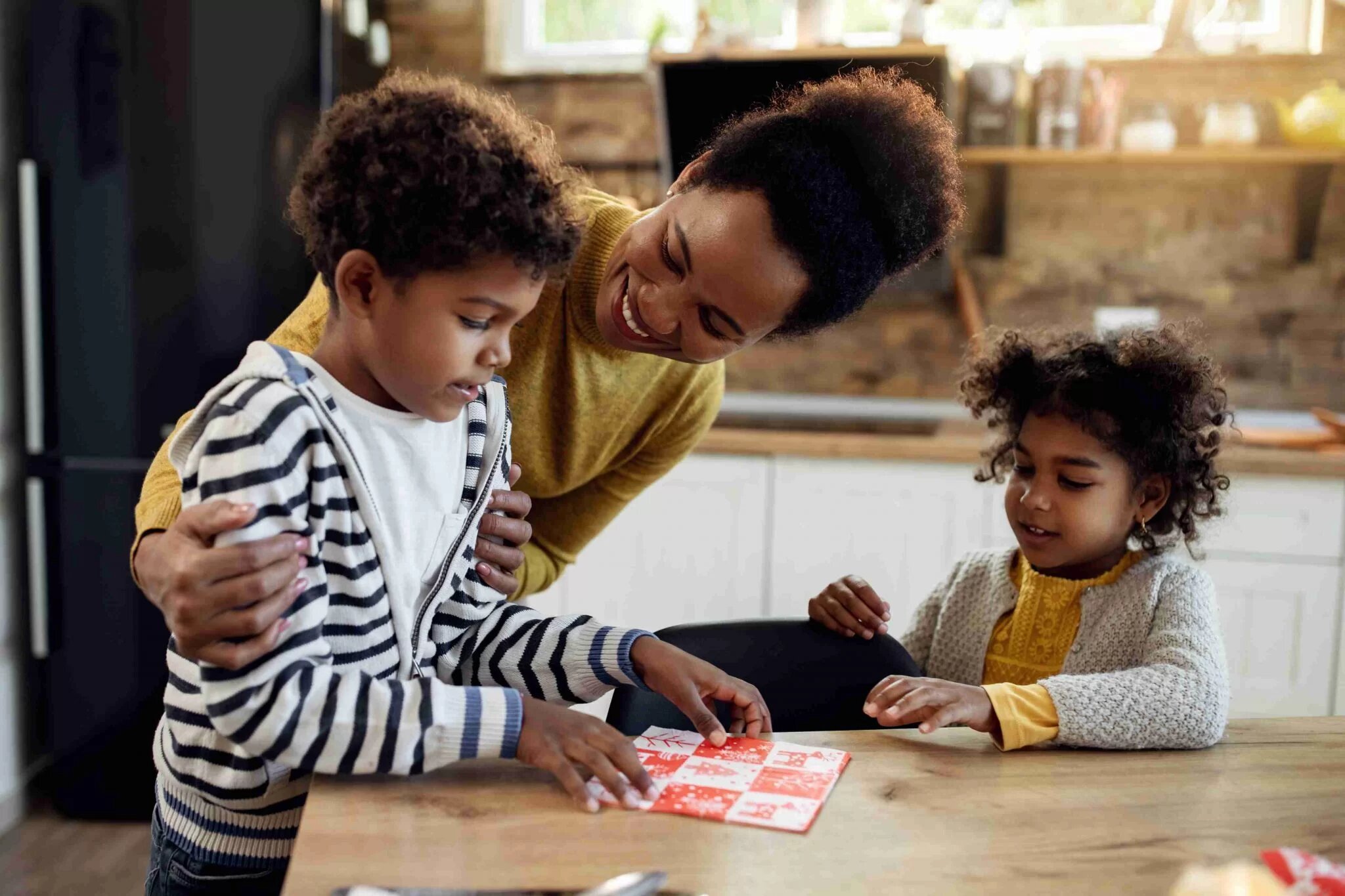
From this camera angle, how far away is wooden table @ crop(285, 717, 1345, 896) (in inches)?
32.1

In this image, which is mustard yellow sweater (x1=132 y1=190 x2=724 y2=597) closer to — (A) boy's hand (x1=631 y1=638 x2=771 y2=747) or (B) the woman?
(B) the woman

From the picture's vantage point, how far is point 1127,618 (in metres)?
1.47

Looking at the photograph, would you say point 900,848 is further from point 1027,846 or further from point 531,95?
point 531,95

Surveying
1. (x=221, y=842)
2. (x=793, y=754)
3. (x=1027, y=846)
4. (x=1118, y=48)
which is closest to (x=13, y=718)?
(x=221, y=842)

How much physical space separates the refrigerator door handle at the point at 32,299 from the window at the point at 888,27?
149 centimetres

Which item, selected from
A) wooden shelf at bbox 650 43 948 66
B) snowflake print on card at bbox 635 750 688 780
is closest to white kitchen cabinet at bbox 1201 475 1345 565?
wooden shelf at bbox 650 43 948 66

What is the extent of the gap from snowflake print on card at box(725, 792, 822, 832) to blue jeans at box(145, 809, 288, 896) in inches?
17.1

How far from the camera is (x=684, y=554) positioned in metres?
2.97

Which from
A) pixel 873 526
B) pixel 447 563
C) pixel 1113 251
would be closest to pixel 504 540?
pixel 447 563

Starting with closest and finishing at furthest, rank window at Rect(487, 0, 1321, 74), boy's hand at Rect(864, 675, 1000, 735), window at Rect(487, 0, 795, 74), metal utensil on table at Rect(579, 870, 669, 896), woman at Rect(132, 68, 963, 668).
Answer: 1. metal utensil on table at Rect(579, 870, 669, 896)
2. boy's hand at Rect(864, 675, 1000, 735)
3. woman at Rect(132, 68, 963, 668)
4. window at Rect(487, 0, 1321, 74)
5. window at Rect(487, 0, 795, 74)

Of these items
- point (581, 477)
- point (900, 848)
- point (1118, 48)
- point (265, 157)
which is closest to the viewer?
point (900, 848)

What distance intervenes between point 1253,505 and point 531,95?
7.64 ft

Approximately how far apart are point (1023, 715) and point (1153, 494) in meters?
0.61

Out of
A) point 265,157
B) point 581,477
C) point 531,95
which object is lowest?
point 581,477
